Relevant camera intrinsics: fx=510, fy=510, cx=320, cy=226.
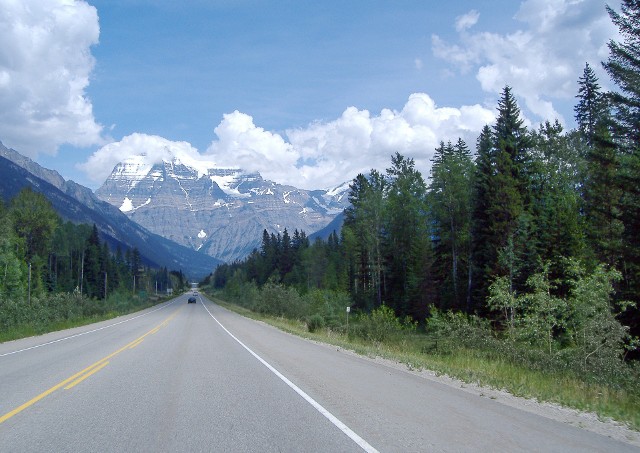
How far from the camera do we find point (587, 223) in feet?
113

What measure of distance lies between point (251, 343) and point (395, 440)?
15980 mm

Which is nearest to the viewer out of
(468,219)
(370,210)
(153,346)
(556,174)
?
(153,346)

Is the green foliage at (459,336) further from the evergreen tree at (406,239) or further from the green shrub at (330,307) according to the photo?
the evergreen tree at (406,239)

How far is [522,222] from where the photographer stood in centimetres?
3177

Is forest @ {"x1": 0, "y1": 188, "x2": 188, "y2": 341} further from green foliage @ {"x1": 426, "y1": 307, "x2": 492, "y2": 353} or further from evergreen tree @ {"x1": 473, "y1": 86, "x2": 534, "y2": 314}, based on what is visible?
evergreen tree @ {"x1": 473, "y1": 86, "x2": 534, "y2": 314}

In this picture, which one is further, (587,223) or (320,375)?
(587,223)

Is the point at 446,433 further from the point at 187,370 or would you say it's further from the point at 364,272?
the point at 364,272

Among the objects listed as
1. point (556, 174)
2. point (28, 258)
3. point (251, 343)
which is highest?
point (556, 174)

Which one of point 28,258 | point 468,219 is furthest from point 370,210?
point 28,258

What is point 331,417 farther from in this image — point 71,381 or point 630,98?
point 630,98

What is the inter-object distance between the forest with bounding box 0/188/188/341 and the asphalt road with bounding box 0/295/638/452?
17.8m

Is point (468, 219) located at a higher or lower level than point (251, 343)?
higher

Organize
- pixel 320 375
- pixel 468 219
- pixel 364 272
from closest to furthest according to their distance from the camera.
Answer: pixel 320 375 → pixel 468 219 → pixel 364 272

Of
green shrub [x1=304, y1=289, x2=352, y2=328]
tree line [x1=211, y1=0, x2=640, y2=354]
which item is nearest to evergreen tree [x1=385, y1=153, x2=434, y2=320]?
tree line [x1=211, y1=0, x2=640, y2=354]
